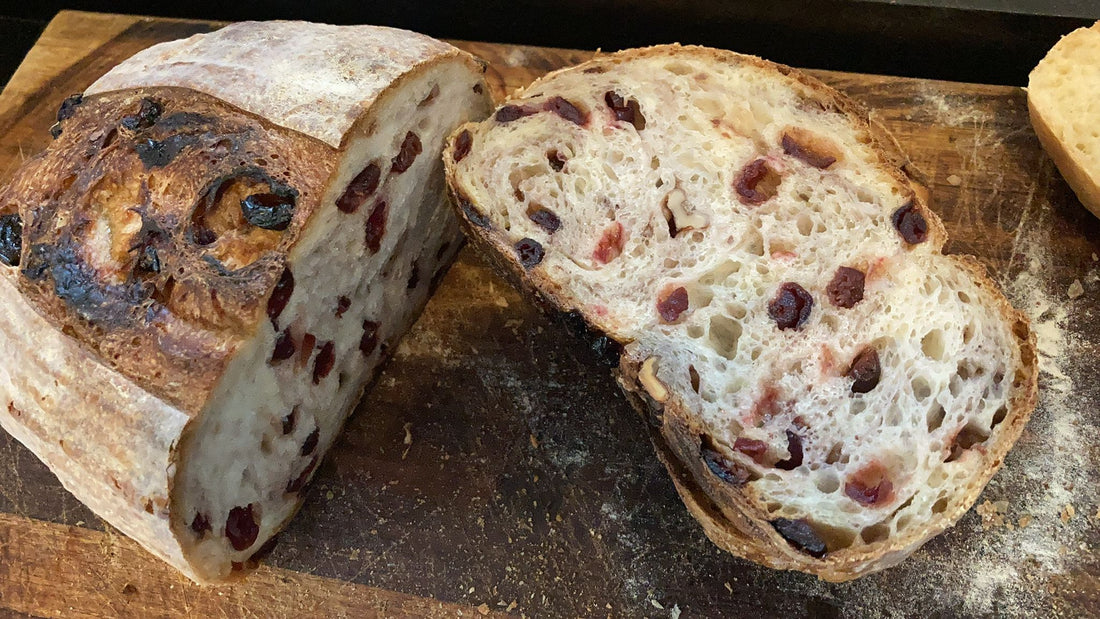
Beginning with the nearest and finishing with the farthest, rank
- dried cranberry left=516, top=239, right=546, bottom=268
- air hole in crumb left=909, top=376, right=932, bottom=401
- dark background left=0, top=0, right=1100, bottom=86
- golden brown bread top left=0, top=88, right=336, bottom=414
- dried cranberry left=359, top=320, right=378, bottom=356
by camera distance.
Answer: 1. golden brown bread top left=0, top=88, right=336, bottom=414
2. air hole in crumb left=909, top=376, right=932, bottom=401
3. dried cranberry left=516, top=239, right=546, bottom=268
4. dried cranberry left=359, top=320, right=378, bottom=356
5. dark background left=0, top=0, right=1100, bottom=86

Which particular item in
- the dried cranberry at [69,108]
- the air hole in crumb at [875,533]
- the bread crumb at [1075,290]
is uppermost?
the dried cranberry at [69,108]

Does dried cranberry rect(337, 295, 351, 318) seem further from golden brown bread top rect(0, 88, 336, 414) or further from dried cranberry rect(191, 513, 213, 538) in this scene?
dried cranberry rect(191, 513, 213, 538)

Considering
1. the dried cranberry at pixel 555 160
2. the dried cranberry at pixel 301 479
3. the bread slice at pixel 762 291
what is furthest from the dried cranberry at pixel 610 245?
the dried cranberry at pixel 301 479

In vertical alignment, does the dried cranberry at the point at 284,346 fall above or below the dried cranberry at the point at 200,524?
above

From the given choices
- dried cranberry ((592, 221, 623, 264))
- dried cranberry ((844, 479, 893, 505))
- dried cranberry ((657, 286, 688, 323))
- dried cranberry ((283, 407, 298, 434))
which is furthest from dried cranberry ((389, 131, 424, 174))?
dried cranberry ((844, 479, 893, 505))

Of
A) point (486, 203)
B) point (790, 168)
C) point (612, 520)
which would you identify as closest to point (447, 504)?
point (612, 520)

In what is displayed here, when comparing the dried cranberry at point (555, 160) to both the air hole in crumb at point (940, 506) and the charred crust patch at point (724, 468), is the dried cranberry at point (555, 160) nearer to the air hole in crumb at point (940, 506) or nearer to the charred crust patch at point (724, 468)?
the charred crust patch at point (724, 468)
